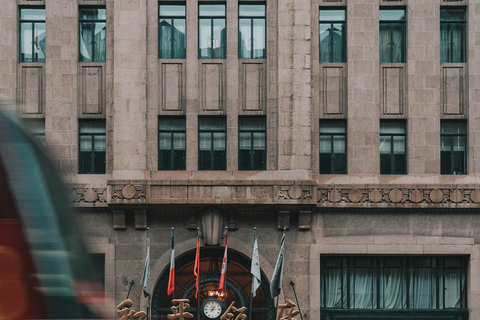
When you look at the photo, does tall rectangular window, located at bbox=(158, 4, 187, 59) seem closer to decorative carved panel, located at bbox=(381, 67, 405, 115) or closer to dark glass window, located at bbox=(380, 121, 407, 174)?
decorative carved panel, located at bbox=(381, 67, 405, 115)

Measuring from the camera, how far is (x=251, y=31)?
21.1m

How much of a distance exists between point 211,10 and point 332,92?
484cm

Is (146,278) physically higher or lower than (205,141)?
lower

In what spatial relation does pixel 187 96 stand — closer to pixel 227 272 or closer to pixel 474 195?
pixel 227 272

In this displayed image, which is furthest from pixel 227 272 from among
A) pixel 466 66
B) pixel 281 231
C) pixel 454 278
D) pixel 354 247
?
pixel 466 66

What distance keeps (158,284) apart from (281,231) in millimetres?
4325

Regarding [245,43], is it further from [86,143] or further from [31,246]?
[31,246]

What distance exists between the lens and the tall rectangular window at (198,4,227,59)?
2100cm

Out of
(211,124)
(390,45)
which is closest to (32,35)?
(211,124)

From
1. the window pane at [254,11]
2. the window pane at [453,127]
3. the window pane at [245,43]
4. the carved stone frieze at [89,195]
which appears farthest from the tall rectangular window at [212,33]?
the window pane at [453,127]

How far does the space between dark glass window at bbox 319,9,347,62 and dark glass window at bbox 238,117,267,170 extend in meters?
3.12

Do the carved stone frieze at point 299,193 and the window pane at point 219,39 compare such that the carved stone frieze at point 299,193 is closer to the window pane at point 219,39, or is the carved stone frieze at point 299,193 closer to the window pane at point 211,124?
the window pane at point 211,124

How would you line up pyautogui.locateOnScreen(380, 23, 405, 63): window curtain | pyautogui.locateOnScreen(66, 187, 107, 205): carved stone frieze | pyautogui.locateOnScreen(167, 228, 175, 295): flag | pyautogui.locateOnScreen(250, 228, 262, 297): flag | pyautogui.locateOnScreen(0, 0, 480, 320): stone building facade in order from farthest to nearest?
1. pyautogui.locateOnScreen(380, 23, 405, 63): window curtain
2. pyautogui.locateOnScreen(66, 187, 107, 205): carved stone frieze
3. pyautogui.locateOnScreen(0, 0, 480, 320): stone building facade
4. pyautogui.locateOnScreen(250, 228, 262, 297): flag
5. pyautogui.locateOnScreen(167, 228, 175, 295): flag

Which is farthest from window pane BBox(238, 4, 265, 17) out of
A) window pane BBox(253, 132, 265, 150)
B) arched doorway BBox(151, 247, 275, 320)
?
arched doorway BBox(151, 247, 275, 320)
